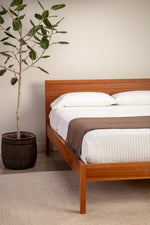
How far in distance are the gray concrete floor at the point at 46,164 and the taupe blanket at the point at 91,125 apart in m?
0.75

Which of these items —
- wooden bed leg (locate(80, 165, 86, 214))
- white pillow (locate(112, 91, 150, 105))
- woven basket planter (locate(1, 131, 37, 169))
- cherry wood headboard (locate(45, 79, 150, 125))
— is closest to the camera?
wooden bed leg (locate(80, 165, 86, 214))

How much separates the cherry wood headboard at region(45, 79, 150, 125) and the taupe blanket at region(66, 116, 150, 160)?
1.28 metres

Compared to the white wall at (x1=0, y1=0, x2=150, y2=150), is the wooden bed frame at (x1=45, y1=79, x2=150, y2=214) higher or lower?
lower

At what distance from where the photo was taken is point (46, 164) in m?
4.36

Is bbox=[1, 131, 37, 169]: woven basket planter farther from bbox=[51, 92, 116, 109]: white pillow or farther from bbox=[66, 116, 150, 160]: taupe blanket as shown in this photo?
bbox=[66, 116, 150, 160]: taupe blanket

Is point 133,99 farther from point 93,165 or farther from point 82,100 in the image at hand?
point 93,165

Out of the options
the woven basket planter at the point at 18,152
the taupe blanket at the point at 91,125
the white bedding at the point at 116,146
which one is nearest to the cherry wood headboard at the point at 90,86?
the woven basket planter at the point at 18,152

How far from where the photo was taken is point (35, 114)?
4.95 metres

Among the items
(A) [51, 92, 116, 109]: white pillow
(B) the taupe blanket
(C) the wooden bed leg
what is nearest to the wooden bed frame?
(C) the wooden bed leg

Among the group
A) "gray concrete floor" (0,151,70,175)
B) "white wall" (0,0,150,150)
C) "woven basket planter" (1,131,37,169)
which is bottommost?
"gray concrete floor" (0,151,70,175)

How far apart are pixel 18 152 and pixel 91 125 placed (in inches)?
46.9

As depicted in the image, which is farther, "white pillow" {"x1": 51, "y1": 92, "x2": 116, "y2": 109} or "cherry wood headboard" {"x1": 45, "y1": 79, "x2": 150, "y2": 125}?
"cherry wood headboard" {"x1": 45, "y1": 79, "x2": 150, "y2": 125}

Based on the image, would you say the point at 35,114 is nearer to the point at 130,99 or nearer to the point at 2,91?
the point at 2,91

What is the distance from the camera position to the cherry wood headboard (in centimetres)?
479
